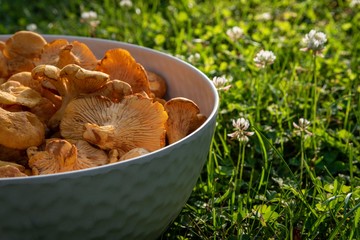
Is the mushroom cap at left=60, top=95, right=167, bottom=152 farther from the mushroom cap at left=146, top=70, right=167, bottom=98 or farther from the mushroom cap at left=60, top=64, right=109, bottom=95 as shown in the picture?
the mushroom cap at left=146, top=70, right=167, bottom=98

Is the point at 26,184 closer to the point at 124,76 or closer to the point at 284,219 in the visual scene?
the point at 124,76

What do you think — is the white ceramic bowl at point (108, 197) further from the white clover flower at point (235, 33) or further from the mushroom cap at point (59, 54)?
the white clover flower at point (235, 33)

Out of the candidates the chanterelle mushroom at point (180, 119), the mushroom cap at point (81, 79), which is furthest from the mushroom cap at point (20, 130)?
the chanterelle mushroom at point (180, 119)

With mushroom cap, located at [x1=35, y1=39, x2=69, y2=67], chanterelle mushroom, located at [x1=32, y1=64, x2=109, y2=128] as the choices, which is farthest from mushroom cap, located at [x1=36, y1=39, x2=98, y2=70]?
chanterelle mushroom, located at [x1=32, y1=64, x2=109, y2=128]

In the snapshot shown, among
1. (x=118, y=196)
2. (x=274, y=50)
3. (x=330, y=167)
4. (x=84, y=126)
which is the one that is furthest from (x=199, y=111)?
(x=274, y=50)

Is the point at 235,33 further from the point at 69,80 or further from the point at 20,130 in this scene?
the point at 20,130

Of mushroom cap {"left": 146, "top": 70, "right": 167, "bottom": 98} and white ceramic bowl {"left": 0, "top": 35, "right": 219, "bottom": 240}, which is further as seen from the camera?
mushroom cap {"left": 146, "top": 70, "right": 167, "bottom": 98}
